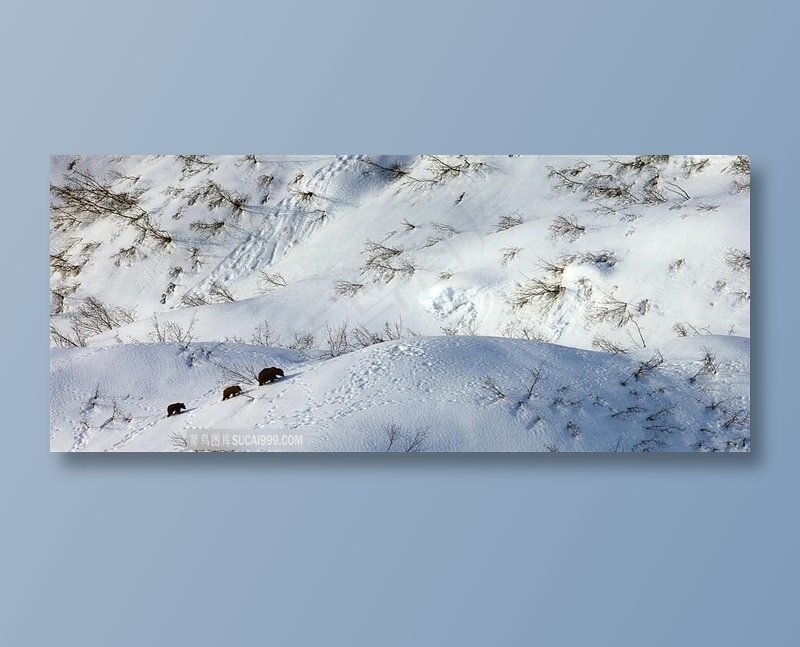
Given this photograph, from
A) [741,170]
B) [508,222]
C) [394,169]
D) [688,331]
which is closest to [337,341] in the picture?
[394,169]

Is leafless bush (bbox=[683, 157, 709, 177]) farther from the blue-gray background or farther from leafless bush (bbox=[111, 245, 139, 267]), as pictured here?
leafless bush (bbox=[111, 245, 139, 267])

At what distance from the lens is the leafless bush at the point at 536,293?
4.07 metres

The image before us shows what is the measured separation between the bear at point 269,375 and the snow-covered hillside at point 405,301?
0.10 ft

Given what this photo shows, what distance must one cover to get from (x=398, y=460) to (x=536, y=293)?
33.6 inches

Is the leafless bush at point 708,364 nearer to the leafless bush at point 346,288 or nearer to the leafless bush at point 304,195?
the leafless bush at point 346,288

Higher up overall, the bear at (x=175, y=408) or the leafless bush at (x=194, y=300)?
the leafless bush at (x=194, y=300)

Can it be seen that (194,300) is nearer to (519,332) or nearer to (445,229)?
(445,229)

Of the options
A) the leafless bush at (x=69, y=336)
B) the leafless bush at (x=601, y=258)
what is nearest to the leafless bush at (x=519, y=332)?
the leafless bush at (x=601, y=258)

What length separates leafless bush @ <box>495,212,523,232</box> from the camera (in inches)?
162

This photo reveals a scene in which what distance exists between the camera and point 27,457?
4.05m

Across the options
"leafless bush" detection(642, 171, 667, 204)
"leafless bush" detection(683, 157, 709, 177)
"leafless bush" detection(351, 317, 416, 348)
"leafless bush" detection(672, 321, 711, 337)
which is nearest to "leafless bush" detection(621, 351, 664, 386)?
"leafless bush" detection(672, 321, 711, 337)

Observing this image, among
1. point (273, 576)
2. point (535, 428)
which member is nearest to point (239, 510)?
point (273, 576)

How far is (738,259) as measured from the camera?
4.04 meters
